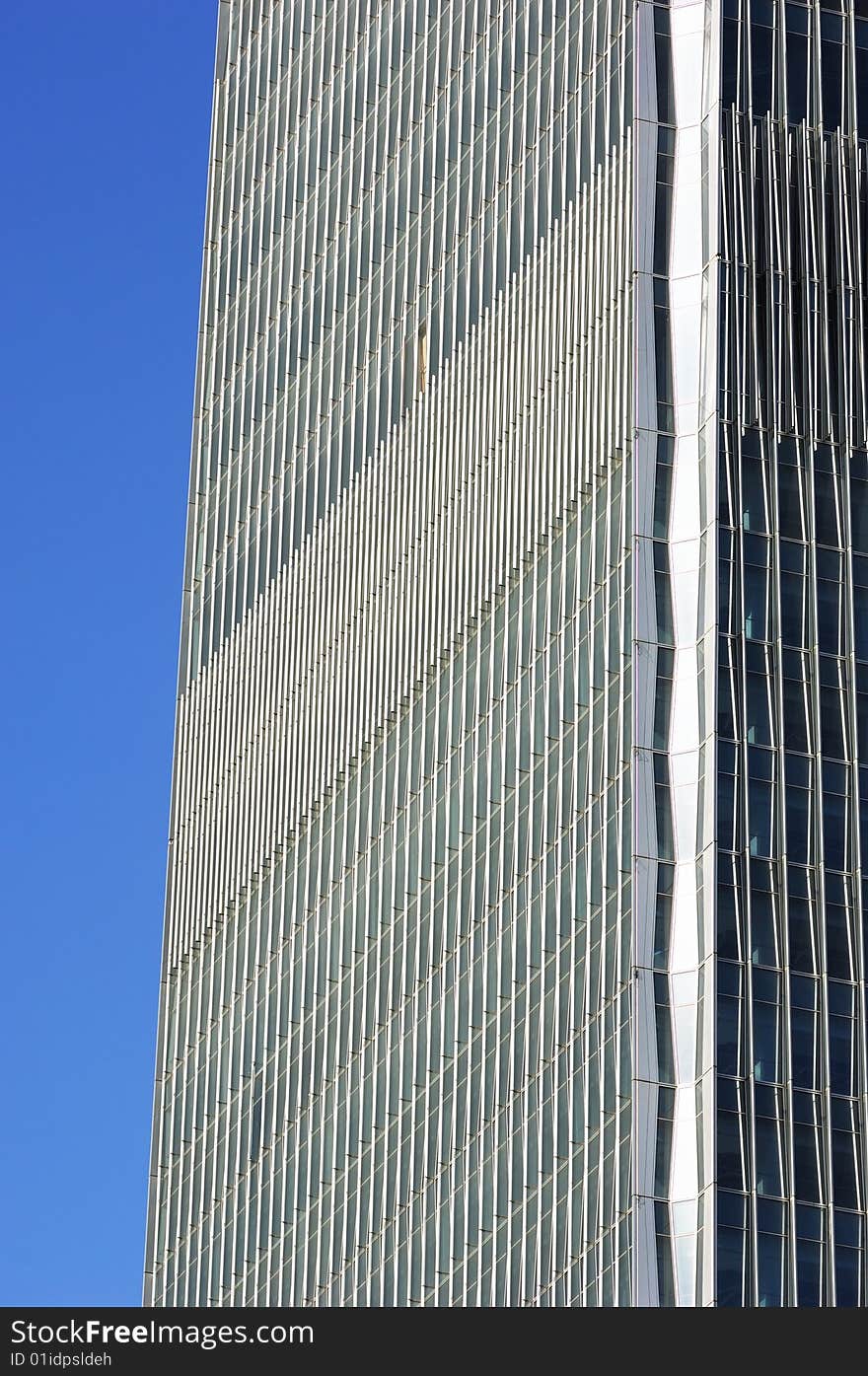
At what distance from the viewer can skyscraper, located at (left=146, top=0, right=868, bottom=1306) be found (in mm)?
103375

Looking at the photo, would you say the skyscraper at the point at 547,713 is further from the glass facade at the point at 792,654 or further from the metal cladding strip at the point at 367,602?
the metal cladding strip at the point at 367,602

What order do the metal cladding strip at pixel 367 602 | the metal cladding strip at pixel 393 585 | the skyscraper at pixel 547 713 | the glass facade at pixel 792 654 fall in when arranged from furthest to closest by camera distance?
the metal cladding strip at pixel 367 602
the metal cladding strip at pixel 393 585
the skyscraper at pixel 547 713
the glass facade at pixel 792 654

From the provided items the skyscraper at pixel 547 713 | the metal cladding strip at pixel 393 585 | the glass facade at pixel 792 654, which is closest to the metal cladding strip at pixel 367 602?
the metal cladding strip at pixel 393 585

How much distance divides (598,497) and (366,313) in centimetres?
3296

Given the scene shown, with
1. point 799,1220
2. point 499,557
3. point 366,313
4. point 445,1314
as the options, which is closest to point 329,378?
point 366,313

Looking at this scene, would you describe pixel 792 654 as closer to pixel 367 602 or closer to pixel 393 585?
pixel 393 585

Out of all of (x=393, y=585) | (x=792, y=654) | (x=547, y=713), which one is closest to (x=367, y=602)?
(x=393, y=585)

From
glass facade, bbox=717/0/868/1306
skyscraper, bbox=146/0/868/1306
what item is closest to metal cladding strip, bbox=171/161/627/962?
skyscraper, bbox=146/0/868/1306

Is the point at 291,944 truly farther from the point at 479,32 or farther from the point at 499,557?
the point at 479,32

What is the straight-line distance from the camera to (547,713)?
116188mm

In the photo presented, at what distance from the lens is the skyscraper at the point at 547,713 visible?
339 ft

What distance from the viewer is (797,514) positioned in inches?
4328

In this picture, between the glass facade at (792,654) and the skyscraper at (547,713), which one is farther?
the skyscraper at (547,713)

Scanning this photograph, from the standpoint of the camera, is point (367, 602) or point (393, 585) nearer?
point (393, 585)
